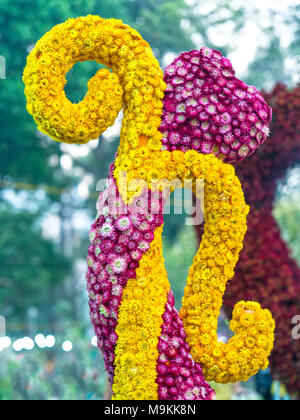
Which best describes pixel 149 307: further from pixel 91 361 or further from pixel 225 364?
pixel 91 361

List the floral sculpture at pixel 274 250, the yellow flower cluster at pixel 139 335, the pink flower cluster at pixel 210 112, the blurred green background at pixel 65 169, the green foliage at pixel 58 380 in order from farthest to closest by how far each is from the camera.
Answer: the blurred green background at pixel 65 169 → the green foliage at pixel 58 380 → the floral sculpture at pixel 274 250 → the pink flower cluster at pixel 210 112 → the yellow flower cluster at pixel 139 335

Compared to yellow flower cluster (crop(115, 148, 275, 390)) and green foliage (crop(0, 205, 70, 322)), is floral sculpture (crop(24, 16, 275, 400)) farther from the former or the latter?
green foliage (crop(0, 205, 70, 322))

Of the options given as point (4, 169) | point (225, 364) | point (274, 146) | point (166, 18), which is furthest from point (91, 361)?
point (166, 18)

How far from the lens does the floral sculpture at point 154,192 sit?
1.78 meters

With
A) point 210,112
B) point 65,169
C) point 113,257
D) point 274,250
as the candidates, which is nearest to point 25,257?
point 65,169

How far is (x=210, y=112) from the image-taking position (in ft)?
6.23

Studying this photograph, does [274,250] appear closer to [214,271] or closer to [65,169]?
[214,271]

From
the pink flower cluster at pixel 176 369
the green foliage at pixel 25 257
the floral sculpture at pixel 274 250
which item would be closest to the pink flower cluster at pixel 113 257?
the pink flower cluster at pixel 176 369

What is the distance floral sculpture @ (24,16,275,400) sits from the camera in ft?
5.83

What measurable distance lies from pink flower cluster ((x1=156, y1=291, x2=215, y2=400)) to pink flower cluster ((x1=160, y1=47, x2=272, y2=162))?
68 cm

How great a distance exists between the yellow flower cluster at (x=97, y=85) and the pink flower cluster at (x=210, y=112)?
6 centimetres

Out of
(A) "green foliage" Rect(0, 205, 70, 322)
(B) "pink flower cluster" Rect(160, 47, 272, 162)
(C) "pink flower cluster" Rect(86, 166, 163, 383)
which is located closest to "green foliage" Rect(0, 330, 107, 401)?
(C) "pink flower cluster" Rect(86, 166, 163, 383)

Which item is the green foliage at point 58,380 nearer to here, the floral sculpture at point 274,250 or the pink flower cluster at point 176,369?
the floral sculpture at point 274,250

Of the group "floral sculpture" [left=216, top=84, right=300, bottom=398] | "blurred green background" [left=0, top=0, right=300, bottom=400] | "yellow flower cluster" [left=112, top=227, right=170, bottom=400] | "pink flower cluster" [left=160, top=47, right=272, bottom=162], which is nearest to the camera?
"yellow flower cluster" [left=112, top=227, right=170, bottom=400]
